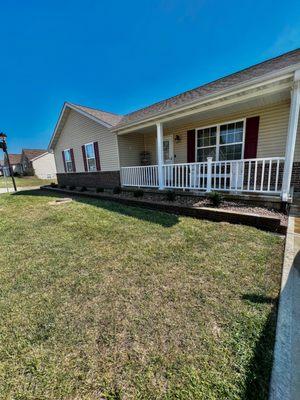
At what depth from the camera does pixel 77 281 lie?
2.62 meters

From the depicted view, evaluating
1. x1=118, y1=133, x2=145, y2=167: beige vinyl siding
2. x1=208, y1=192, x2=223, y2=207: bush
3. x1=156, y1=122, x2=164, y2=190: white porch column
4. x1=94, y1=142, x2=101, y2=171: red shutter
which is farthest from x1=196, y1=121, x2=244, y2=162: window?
x1=94, y1=142, x2=101, y2=171: red shutter

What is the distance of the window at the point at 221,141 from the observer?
6.93 meters

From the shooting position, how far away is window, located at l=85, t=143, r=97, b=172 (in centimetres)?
1071

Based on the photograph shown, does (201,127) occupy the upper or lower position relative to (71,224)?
upper

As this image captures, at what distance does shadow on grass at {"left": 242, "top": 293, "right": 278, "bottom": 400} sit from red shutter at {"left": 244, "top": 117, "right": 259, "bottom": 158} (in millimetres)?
6047

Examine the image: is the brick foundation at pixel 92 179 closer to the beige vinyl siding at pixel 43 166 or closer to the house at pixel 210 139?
the house at pixel 210 139

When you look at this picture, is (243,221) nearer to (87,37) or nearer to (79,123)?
(79,123)

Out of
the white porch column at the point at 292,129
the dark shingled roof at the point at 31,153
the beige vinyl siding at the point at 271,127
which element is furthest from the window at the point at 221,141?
the dark shingled roof at the point at 31,153

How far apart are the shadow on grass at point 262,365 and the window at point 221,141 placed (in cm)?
634

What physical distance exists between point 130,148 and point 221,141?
14.8 feet

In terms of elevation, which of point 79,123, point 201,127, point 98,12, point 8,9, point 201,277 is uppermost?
point 98,12

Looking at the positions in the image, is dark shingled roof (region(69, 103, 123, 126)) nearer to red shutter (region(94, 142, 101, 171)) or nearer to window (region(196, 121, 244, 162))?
red shutter (region(94, 142, 101, 171))

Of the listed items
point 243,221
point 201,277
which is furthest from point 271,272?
point 243,221

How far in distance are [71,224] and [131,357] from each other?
13.2 ft
